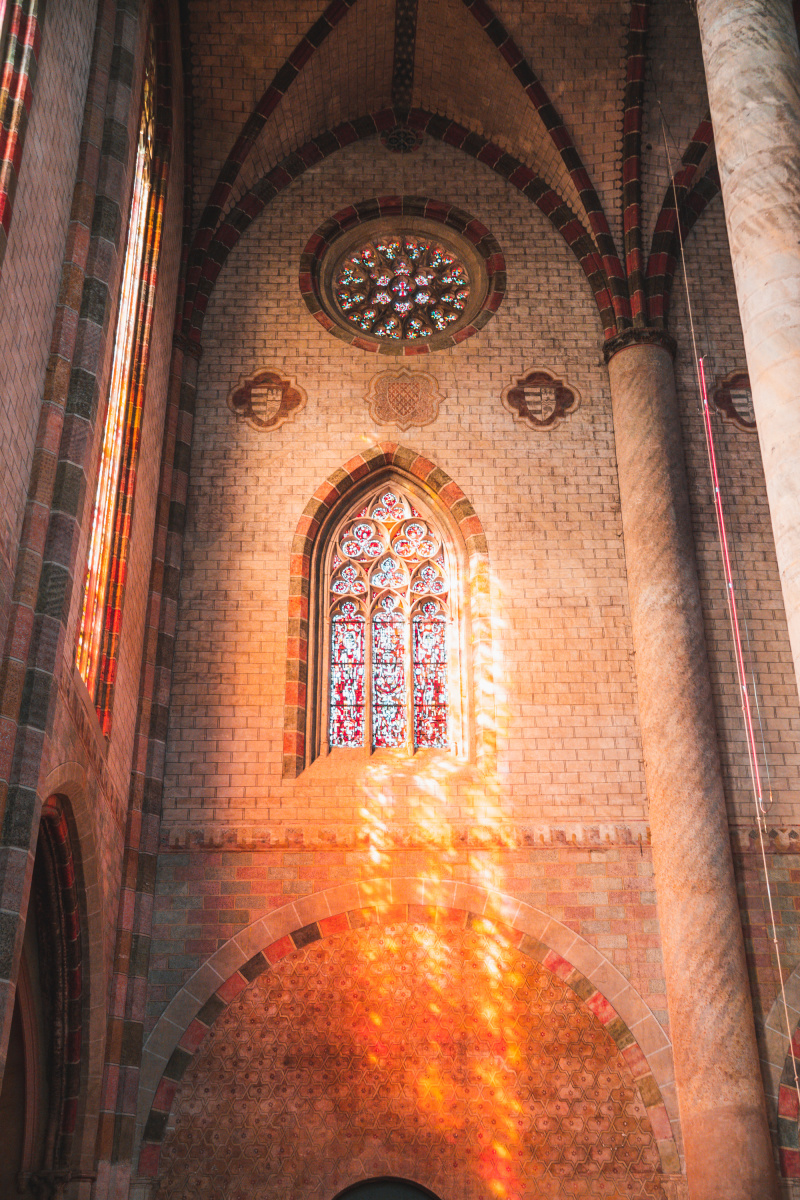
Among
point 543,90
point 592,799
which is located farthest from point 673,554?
point 543,90

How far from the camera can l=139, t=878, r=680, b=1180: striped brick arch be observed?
29.7ft

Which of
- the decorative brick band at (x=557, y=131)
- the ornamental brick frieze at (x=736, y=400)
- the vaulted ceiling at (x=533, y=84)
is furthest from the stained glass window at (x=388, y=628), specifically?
the decorative brick band at (x=557, y=131)

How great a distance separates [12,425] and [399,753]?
15.9 feet

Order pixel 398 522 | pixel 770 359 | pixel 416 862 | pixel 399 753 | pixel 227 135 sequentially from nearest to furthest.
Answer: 1. pixel 770 359
2. pixel 416 862
3. pixel 399 753
4. pixel 398 522
5. pixel 227 135

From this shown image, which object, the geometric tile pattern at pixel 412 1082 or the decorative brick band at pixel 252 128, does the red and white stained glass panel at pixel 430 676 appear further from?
the decorative brick band at pixel 252 128

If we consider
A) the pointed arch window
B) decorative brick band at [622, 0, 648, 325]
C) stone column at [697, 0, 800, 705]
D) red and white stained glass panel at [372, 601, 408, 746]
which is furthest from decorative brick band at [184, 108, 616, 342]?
stone column at [697, 0, 800, 705]

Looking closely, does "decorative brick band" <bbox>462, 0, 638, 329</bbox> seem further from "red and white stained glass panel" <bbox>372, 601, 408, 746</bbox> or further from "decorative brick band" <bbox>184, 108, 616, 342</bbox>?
"red and white stained glass panel" <bbox>372, 601, 408, 746</bbox>

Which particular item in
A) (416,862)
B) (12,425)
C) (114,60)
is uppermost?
(114,60)

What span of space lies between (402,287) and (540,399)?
2.05 meters

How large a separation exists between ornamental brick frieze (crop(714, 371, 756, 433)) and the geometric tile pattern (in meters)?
5.26

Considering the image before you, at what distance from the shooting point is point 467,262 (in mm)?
12859

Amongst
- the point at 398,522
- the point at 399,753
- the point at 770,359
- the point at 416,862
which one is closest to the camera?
the point at 770,359

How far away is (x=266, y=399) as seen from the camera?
11.8 m

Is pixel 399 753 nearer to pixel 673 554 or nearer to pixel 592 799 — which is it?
pixel 592 799
